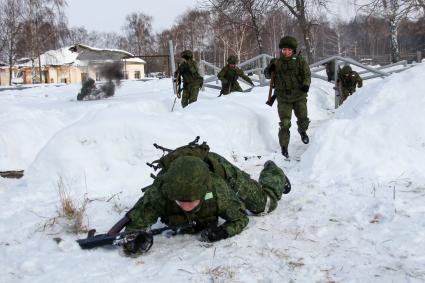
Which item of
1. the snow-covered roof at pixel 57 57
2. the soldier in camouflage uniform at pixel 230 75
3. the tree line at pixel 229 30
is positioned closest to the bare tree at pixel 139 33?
the tree line at pixel 229 30

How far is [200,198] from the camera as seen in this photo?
8.66ft

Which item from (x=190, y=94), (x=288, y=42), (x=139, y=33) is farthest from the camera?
(x=139, y=33)

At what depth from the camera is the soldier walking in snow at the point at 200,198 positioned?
2579 mm

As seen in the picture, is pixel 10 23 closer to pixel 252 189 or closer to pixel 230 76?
pixel 230 76

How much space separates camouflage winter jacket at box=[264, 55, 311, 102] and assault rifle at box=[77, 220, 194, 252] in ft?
9.67

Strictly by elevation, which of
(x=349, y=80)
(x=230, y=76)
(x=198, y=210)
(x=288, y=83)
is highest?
(x=230, y=76)

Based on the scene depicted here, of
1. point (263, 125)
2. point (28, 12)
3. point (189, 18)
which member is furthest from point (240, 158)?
point (189, 18)

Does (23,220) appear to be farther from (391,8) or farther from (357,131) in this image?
(391,8)

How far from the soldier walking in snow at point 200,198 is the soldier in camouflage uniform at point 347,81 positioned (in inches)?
276

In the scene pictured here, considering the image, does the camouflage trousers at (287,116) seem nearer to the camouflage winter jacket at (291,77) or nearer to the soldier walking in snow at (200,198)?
the camouflage winter jacket at (291,77)

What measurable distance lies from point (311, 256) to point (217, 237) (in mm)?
610

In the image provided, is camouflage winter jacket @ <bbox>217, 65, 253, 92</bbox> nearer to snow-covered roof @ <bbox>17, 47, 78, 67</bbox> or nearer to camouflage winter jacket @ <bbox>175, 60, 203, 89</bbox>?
camouflage winter jacket @ <bbox>175, 60, 203, 89</bbox>

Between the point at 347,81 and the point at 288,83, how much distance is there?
4.77 meters

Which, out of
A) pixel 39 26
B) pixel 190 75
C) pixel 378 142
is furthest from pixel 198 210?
pixel 39 26
